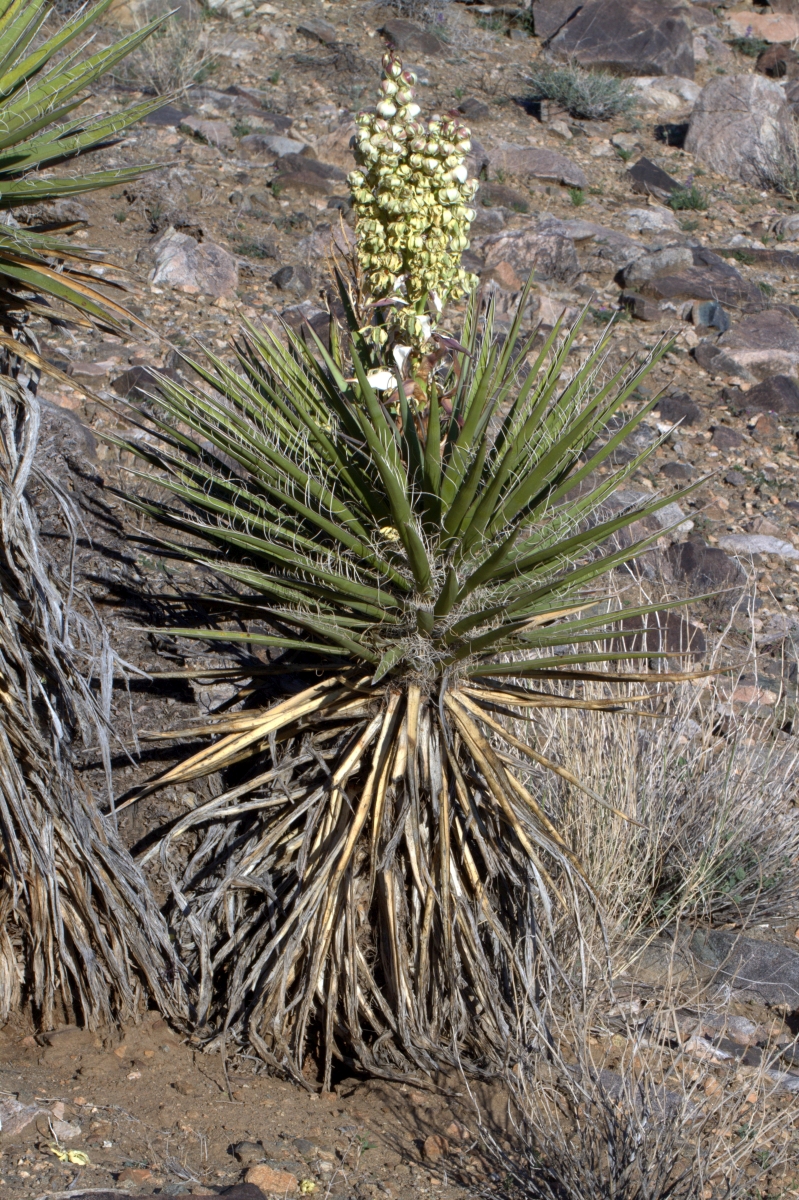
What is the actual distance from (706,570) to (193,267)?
14.3 feet

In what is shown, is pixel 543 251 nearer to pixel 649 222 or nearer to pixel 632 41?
pixel 649 222

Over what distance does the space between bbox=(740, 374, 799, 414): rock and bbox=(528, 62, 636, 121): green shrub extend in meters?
5.79

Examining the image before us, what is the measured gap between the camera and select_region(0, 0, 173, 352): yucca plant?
225 centimetres

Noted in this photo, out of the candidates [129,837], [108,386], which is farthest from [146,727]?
[108,386]

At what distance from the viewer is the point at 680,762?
4.30 metres

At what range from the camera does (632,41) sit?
13438mm

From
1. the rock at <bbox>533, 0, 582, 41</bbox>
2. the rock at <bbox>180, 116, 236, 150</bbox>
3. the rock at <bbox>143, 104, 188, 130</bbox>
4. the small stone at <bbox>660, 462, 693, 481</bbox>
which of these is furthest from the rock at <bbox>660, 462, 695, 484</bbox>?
the rock at <bbox>533, 0, 582, 41</bbox>

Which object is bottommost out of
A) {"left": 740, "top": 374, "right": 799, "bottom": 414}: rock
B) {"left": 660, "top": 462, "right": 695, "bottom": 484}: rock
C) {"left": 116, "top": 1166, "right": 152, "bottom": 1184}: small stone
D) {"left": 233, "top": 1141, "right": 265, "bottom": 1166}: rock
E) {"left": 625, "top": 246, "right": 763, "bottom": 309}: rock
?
{"left": 233, "top": 1141, "right": 265, "bottom": 1166}: rock

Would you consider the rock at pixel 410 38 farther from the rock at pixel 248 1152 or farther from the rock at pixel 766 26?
the rock at pixel 248 1152

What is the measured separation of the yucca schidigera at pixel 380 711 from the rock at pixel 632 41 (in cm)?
1224

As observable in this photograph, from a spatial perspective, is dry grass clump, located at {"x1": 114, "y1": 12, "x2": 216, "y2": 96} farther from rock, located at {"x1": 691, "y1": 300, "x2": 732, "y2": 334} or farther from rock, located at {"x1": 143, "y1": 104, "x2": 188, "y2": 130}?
rock, located at {"x1": 691, "y1": 300, "x2": 732, "y2": 334}

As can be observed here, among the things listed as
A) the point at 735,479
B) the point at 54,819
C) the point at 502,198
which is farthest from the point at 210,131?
the point at 54,819

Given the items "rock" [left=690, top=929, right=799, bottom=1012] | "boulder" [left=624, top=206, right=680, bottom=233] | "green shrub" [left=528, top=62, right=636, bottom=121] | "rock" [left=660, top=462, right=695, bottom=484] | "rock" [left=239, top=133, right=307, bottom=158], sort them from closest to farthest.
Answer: "rock" [left=690, top=929, right=799, bottom=1012] < "rock" [left=660, top=462, right=695, bottom=484] < "rock" [left=239, top=133, right=307, bottom=158] < "boulder" [left=624, top=206, right=680, bottom=233] < "green shrub" [left=528, top=62, right=636, bottom=121]

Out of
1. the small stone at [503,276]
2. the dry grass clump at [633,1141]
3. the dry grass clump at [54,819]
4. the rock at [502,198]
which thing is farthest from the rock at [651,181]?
the dry grass clump at [633,1141]
